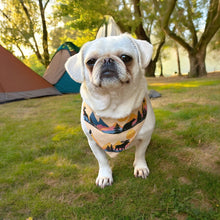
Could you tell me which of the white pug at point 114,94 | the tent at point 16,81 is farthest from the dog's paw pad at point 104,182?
the tent at point 16,81

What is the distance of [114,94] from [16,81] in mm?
7066

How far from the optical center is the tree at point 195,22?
1002 centimetres

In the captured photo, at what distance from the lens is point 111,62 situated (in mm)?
1546

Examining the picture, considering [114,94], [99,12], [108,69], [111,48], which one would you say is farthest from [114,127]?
[99,12]

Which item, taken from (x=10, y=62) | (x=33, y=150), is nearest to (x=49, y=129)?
(x=33, y=150)

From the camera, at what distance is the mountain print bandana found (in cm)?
184

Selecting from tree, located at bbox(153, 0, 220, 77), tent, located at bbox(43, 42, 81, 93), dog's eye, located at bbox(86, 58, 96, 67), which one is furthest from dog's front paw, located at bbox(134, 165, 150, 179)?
tree, located at bbox(153, 0, 220, 77)

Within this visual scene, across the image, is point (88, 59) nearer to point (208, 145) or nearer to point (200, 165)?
point (200, 165)

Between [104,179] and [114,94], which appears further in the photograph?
[104,179]

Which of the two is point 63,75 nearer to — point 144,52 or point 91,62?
point 91,62

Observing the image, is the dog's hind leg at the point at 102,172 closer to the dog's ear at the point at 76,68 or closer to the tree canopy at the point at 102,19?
the dog's ear at the point at 76,68

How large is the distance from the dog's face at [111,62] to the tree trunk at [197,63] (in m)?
11.5

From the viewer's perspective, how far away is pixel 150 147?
255 centimetres

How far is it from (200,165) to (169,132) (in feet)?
3.31
